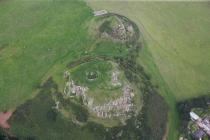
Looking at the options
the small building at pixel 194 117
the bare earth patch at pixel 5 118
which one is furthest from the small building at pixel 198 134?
the bare earth patch at pixel 5 118

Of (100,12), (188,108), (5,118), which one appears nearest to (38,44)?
(100,12)

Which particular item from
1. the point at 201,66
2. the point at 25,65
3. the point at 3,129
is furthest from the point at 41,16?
the point at 201,66

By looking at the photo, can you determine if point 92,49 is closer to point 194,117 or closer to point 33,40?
point 33,40

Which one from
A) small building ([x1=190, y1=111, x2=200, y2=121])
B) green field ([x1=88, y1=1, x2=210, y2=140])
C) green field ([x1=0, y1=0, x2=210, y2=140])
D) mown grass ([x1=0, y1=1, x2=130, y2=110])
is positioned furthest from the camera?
green field ([x1=88, y1=1, x2=210, y2=140])

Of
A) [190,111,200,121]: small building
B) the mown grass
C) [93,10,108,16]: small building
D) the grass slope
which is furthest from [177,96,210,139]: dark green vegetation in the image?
[93,10,108,16]: small building

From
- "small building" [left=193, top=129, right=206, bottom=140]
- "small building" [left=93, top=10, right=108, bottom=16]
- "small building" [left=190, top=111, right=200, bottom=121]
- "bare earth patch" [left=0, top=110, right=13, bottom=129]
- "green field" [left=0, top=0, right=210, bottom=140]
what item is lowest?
"small building" [left=193, top=129, right=206, bottom=140]

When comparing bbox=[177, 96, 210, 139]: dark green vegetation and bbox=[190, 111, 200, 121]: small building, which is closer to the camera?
bbox=[177, 96, 210, 139]: dark green vegetation

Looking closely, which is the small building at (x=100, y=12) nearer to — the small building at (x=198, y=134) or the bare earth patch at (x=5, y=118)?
the bare earth patch at (x=5, y=118)

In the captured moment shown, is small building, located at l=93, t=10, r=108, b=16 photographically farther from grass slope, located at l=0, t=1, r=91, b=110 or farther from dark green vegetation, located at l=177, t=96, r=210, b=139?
dark green vegetation, located at l=177, t=96, r=210, b=139
